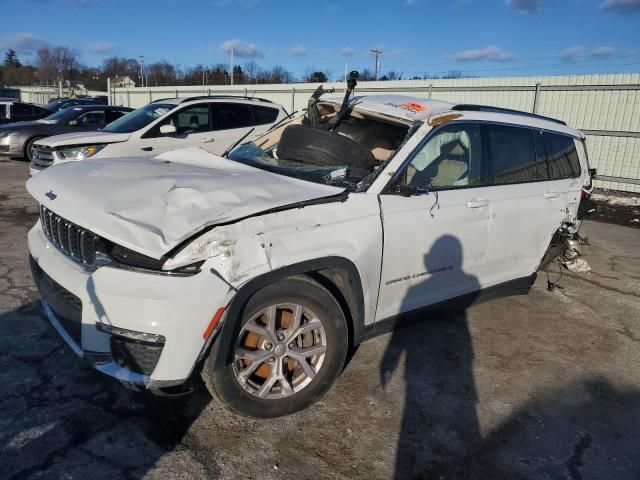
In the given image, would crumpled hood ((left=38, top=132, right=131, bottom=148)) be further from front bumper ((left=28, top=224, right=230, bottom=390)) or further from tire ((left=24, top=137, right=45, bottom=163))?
front bumper ((left=28, top=224, right=230, bottom=390))

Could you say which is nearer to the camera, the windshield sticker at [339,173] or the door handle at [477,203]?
the windshield sticker at [339,173]

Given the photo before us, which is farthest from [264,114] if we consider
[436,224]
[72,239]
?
[72,239]

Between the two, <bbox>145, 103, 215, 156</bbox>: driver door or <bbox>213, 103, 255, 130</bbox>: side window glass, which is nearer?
<bbox>145, 103, 215, 156</bbox>: driver door

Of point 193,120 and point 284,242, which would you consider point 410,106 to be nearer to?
point 284,242

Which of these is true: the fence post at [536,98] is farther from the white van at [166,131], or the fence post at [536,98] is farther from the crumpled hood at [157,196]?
the crumpled hood at [157,196]

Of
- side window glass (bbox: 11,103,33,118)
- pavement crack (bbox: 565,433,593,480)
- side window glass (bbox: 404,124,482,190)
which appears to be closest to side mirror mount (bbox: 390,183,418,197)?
side window glass (bbox: 404,124,482,190)

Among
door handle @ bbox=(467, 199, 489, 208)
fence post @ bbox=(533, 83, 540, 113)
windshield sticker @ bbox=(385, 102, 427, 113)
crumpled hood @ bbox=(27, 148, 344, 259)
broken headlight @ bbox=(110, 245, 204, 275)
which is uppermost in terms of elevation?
fence post @ bbox=(533, 83, 540, 113)

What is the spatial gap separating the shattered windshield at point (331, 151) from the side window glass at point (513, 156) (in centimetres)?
79

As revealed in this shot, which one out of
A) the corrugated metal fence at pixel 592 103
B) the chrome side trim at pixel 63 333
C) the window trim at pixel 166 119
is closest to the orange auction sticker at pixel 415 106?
the chrome side trim at pixel 63 333

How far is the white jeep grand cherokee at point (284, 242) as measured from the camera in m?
2.32

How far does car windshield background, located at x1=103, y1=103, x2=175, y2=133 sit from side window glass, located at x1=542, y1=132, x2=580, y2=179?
6.13 m

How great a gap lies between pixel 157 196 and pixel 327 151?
1374mm

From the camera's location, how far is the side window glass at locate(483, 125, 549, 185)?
12.8 ft

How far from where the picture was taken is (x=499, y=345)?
399 centimetres
